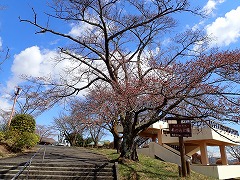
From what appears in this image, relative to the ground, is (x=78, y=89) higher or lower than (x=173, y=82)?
higher

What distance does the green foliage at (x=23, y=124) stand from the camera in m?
14.0

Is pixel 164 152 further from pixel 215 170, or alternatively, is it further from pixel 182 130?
pixel 182 130

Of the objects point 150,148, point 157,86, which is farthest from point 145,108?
point 150,148

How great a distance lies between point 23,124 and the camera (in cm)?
1423

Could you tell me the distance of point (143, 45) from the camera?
13109 millimetres

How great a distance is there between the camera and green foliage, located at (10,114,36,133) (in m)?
14.0

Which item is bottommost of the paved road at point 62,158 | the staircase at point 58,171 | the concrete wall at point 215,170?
the concrete wall at point 215,170

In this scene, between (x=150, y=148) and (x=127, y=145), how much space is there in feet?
25.5

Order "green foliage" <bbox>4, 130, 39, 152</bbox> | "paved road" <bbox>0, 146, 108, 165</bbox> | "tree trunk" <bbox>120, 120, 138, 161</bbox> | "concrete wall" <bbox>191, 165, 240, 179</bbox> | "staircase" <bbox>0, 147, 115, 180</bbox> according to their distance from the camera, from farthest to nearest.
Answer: "concrete wall" <bbox>191, 165, 240, 179</bbox> → "green foliage" <bbox>4, 130, 39, 152</bbox> → "tree trunk" <bbox>120, 120, 138, 161</bbox> → "paved road" <bbox>0, 146, 108, 165</bbox> → "staircase" <bbox>0, 147, 115, 180</bbox>

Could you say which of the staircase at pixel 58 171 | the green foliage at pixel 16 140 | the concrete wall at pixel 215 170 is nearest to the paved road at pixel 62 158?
the staircase at pixel 58 171

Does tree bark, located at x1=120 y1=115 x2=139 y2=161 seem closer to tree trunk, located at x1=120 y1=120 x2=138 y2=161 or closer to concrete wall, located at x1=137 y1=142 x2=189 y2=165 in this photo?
tree trunk, located at x1=120 y1=120 x2=138 y2=161

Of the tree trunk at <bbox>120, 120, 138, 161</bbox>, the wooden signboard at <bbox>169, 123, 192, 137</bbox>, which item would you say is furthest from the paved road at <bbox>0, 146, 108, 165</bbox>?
the wooden signboard at <bbox>169, 123, 192, 137</bbox>

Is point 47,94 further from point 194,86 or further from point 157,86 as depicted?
point 194,86

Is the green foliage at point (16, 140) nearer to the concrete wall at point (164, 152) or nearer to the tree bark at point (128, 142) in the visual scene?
the tree bark at point (128, 142)
